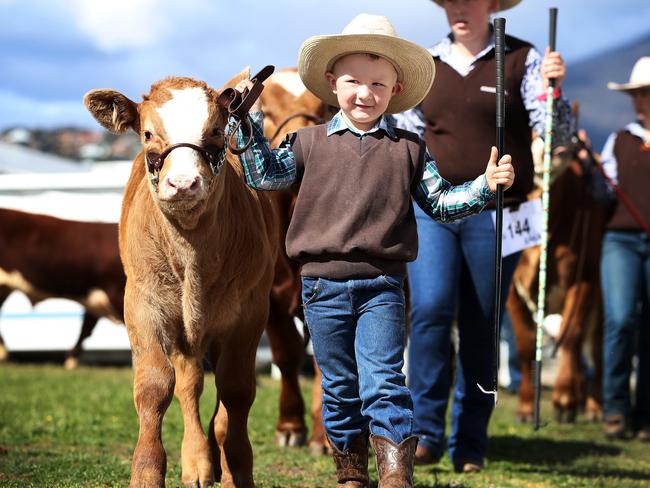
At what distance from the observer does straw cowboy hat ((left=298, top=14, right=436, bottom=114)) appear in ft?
14.3

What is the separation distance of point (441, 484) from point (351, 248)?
1.56m

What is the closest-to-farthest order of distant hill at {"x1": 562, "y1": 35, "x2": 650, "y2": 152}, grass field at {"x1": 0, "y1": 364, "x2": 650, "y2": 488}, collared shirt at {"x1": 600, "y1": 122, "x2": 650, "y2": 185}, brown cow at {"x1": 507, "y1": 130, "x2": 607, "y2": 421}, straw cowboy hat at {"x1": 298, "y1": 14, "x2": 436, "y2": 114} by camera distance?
straw cowboy hat at {"x1": 298, "y1": 14, "x2": 436, "y2": 114} < grass field at {"x1": 0, "y1": 364, "x2": 650, "y2": 488} < collared shirt at {"x1": 600, "y1": 122, "x2": 650, "y2": 185} < brown cow at {"x1": 507, "y1": 130, "x2": 607, "y2": 421} < distant hill at {"x1": 562, "y1": 35, "x2": 650, "y2": 152}

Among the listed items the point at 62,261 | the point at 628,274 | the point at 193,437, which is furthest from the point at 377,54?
the point at 62,261

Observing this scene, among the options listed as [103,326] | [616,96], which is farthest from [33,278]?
[616,96]

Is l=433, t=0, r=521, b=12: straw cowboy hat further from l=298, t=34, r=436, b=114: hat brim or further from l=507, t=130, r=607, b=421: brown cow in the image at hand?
l=507, t=130, r=607, b=421: brown cow

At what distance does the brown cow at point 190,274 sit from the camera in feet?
13.7

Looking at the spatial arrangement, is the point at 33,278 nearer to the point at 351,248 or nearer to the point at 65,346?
the point at 65,346

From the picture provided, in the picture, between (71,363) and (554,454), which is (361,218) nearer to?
(554,454)

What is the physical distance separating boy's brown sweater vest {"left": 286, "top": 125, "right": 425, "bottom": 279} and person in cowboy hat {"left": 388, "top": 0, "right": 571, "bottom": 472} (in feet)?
4.58

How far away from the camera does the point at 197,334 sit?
456 cm

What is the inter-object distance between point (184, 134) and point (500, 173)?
1.19m

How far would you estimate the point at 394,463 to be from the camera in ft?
13.3

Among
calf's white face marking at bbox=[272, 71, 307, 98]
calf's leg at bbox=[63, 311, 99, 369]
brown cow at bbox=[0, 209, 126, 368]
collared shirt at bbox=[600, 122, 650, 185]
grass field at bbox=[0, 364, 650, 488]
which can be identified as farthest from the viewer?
calf's leg at bbox=[63, 311, 99, 369]

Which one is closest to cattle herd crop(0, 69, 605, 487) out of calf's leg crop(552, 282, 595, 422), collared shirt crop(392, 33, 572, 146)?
collared shirt crop(392, 33, 572, 146)
